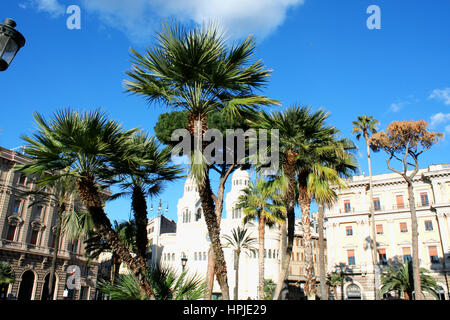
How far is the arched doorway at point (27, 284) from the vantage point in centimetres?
4297

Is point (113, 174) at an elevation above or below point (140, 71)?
below

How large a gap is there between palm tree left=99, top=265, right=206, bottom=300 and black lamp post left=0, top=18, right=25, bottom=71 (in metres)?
5.74

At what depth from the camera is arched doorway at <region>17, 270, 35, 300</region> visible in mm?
42975

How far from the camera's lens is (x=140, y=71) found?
9.09 m

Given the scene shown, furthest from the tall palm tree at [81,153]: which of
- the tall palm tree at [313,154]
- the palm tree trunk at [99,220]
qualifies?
the tall palm tree at [313,154]

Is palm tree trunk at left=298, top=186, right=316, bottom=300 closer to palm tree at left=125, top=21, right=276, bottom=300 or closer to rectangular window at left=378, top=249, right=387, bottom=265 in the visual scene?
palm tree at left=125, top=21, right=276, bottom=300

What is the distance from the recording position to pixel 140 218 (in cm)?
1051

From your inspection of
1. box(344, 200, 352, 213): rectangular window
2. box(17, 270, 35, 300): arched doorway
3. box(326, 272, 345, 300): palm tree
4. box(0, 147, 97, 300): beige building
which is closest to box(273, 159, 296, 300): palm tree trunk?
box(0, 147, 97, 300): beige building

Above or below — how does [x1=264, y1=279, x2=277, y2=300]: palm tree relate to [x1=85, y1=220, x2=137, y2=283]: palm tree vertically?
below

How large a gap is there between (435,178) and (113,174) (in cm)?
4682
